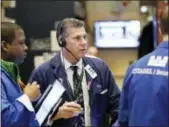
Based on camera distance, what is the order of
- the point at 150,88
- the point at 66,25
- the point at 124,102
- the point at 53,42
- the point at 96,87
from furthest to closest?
the point at 53,42 < the point at 66,25 < the point at 96,87 < the point at 124,102 < the point at 150,88

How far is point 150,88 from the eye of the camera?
2154 millimetres

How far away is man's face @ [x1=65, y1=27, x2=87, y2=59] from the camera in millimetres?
3115

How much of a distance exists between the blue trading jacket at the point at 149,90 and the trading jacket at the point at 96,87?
792 millimetres

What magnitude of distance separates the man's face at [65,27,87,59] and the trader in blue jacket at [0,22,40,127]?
445 mm

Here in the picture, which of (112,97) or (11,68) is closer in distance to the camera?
(11,68)

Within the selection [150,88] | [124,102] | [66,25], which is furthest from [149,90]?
[66,25]

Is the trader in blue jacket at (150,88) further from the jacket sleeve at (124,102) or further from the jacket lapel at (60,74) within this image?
the jacket lapel at (60,74)

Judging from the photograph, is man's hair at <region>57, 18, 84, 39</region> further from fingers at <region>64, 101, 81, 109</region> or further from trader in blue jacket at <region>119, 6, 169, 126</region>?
trader in blue jacket at <region>119, 6, 169, 126</region>

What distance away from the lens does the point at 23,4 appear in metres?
5.36

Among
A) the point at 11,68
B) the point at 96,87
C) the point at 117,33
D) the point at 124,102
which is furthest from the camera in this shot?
the point at 117,33

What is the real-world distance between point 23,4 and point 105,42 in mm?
2222

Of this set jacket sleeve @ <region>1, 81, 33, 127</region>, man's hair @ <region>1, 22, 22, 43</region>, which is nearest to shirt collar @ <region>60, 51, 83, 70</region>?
man's hair @ <region>1, 22, 22, 43</region>

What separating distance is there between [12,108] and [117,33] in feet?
16.2

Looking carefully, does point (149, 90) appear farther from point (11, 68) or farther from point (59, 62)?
point (59, 62)
